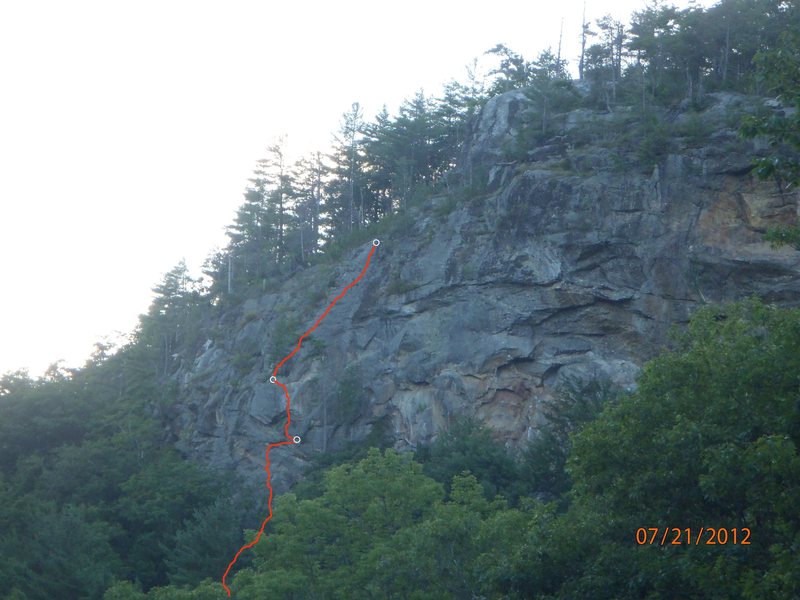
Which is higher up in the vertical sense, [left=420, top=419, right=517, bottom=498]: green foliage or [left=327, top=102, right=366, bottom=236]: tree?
[left=327, top=102, right=366, bottom=236]: tree

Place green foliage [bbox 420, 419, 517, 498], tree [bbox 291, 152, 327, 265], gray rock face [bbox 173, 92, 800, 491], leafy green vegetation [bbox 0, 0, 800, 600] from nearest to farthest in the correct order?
leafy green vegetation [bbox 0, 0, 800, 600] → green foliage [bbox 420, 419, 517, 498] → gray rock face [bbox 173, 92, 800, 491] → tree [bbox 291, 152, 327, 265]

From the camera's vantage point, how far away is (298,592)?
21.7 metres

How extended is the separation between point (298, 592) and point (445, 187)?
26149 millimetres

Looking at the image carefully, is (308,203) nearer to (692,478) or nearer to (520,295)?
(520,295)

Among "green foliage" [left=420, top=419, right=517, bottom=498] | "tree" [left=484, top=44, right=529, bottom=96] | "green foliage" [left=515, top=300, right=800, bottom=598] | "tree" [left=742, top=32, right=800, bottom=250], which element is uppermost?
"tree" [left=484, top=44, right=529, bottom=96]

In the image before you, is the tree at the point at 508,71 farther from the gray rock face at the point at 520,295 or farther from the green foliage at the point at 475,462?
the green foliage at the point at 475,462

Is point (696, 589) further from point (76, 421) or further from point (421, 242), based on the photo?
point (76, 421)

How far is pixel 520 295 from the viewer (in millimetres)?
Answer: 34688

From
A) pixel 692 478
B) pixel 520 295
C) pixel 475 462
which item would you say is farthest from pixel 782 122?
pixel 520 295

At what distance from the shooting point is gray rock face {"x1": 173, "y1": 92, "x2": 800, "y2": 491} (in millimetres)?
32500

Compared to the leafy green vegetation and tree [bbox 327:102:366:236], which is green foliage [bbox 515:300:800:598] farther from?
tree [bbox 327:102:366:236]

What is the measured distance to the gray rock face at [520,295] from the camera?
107ft

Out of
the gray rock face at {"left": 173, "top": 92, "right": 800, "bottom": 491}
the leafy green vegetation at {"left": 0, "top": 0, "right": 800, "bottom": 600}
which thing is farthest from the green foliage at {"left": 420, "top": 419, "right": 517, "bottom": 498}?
the gray rock face at {"left": 173, "top": 92, "right": 800, "bottom": 491}

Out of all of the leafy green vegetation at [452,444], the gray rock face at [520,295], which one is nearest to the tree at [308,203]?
the leafy green vegetation at [452,444]
